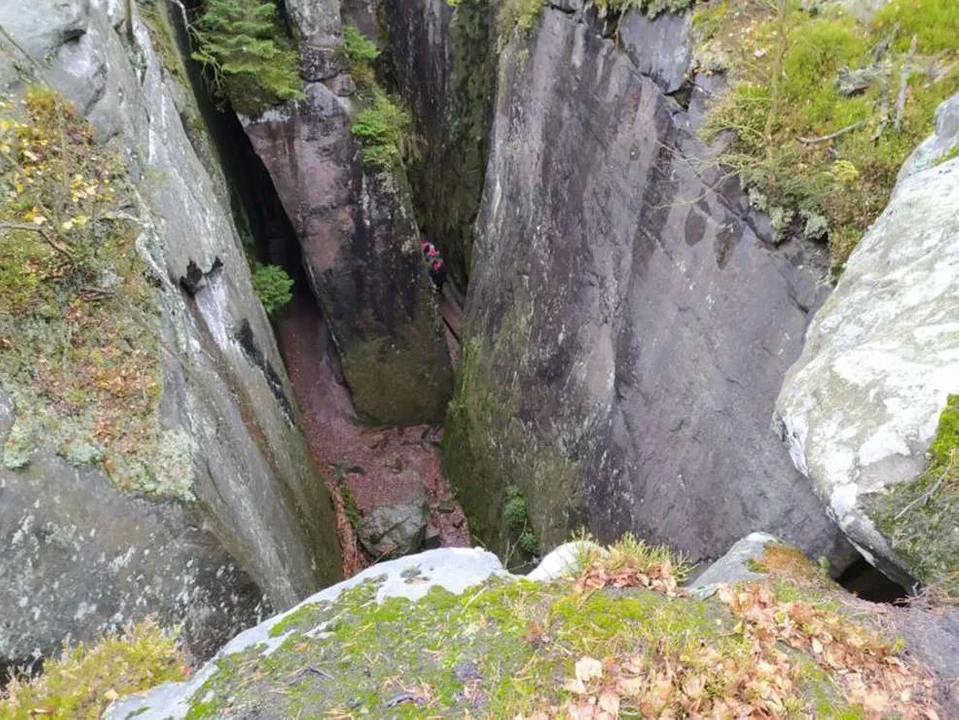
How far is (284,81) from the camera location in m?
10.1

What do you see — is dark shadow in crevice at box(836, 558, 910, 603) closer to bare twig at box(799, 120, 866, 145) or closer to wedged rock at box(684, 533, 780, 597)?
wedged rock at box(684, 533, 780, 597)

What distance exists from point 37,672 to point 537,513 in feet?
20.8

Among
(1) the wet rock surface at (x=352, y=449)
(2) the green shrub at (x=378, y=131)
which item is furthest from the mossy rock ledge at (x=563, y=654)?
(2) the green shrub at (x=378, y=131)

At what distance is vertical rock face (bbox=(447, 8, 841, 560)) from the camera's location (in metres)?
5.30

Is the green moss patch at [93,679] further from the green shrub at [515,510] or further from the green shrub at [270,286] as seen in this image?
the green shrub at [270,286]

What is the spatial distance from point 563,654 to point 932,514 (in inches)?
73.3

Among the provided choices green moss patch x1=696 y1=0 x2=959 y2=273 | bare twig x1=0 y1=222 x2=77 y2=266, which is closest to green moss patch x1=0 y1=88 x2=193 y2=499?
bare twig x1=0 y1=222 x2=77 y2=266

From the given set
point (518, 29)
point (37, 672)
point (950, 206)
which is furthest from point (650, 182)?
point (37, 672)

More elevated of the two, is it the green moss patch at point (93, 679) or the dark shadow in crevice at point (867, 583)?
the green moss patch at point (93, 679)

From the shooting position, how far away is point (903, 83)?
4.54m

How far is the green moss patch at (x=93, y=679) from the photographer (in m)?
2.99

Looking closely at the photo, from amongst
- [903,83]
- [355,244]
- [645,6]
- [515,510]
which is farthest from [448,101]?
[903,83]

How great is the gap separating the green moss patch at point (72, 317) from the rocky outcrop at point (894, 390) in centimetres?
406

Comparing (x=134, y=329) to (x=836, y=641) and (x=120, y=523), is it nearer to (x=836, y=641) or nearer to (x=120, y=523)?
(x=120, y=523)
